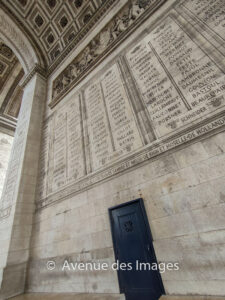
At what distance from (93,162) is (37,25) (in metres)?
9.57

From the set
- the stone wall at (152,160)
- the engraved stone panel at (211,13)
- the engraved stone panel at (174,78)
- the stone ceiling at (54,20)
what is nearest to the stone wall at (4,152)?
the stone ceiling at (54,20)

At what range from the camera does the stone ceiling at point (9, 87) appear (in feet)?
35.5

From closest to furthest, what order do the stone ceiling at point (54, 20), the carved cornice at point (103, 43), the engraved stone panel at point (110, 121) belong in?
the engraved stone panel at point (110, 121), the carved cornice at point (103, 43), the stone ceiling at point (54, 20)

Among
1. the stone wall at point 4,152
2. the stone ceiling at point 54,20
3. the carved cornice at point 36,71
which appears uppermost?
the stone ceiling at point 54,20

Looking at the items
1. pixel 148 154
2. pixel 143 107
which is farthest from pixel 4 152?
pixel 148 154

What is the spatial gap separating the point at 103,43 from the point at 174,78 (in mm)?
4202

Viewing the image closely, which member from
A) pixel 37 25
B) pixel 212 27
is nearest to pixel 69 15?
pixel 37 25

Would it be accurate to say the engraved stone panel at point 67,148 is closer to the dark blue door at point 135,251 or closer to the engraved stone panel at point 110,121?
the engraved stone panel at point 110,121

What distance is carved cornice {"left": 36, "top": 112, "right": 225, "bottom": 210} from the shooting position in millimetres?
2490

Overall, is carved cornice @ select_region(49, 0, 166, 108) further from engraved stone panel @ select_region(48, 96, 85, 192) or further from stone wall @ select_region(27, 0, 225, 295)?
engraved stone panel @ select_region(48, 96, 85, 192)

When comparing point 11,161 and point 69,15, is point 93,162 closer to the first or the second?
point 11,161

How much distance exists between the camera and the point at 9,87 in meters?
11.8

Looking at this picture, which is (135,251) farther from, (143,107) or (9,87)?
(9,87)

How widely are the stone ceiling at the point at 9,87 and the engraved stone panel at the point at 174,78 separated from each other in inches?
411
